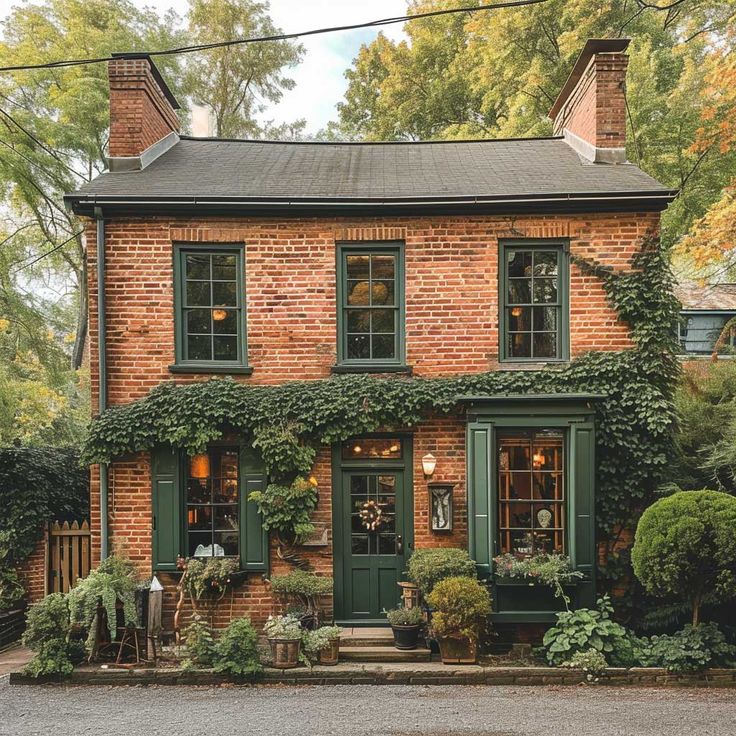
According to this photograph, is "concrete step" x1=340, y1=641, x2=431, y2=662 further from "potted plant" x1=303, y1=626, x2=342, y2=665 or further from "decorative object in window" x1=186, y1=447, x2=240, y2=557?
"decorative object in window" x1=186, y1=447, x2=240, y2=557

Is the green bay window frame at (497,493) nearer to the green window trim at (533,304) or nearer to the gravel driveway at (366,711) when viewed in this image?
the green window trim at (533,304)

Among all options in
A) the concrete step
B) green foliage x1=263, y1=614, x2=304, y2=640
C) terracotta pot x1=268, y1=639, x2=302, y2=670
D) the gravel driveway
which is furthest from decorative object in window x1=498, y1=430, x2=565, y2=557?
terracotta pot x1=268, y1=639, x2=302, y2=670

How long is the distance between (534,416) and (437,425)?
4.45 ft

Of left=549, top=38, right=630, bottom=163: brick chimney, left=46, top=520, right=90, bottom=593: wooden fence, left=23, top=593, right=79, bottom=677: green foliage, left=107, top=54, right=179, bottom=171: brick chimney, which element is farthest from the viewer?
left=107, top=54, right=179, bottom=171: brick chimney

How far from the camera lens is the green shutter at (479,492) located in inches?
323

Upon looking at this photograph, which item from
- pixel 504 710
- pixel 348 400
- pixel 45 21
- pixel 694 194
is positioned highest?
pixel 45 21

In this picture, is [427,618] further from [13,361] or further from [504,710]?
[13,361]

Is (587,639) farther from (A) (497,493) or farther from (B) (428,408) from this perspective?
(B) (428,408)

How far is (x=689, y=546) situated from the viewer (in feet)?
22.8

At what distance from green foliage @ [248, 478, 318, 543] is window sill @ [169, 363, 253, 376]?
1688 millimetres

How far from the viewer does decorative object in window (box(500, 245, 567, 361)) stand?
887cm

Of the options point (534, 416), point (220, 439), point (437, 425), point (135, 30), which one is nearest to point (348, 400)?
point (437, 425)

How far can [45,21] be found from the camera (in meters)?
17.7

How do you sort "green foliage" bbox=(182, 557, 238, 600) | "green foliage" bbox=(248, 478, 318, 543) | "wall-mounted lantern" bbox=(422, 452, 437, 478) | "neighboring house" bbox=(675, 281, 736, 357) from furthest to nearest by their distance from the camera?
1. "neighboring house" bbox=(675, 281, 736, 357)
2. "wall-mounted lantern" bbox=(422, 452, 437, 478)
3. "green foliage" bbox=(248, 478, 318, 543)
4. "green foliage" bbox=(182, 557, 238, 600)
